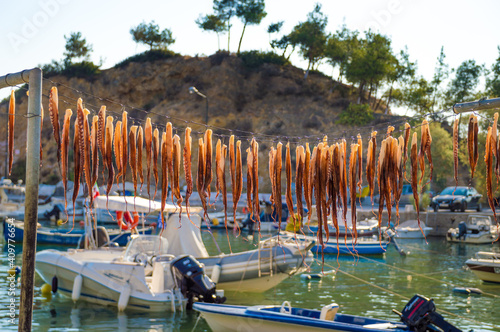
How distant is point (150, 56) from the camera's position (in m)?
91.4

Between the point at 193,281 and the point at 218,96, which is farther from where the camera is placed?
the point at 218,96

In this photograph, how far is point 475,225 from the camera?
129 ft

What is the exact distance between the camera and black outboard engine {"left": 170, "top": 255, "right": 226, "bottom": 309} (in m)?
16.0

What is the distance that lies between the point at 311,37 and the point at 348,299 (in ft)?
234

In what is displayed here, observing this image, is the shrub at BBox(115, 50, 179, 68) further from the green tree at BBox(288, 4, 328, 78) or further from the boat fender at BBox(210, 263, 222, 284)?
the boat fender at BBox(210, 263, 222, 284)

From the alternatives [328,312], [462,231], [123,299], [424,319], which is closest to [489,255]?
[424,319]

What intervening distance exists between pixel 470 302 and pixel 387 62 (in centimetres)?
6213

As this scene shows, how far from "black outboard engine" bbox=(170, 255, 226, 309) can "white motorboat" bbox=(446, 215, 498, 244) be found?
91.0 ft

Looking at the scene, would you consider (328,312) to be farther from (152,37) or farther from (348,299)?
(152,37)

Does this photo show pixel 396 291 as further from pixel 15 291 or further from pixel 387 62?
pixel 387 62

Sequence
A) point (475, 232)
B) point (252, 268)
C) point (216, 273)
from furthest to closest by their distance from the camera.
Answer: point (475, 232) → point (252, 268) → point (216, 273)

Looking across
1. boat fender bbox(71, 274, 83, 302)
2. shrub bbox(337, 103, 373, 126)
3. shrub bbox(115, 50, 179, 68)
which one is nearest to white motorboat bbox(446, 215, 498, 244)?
boat fender bbox(71, 274, 83, 302)

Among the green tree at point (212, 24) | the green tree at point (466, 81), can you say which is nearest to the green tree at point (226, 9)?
the green tree at point (212, 24)

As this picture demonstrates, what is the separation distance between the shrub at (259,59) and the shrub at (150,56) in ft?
40.1
